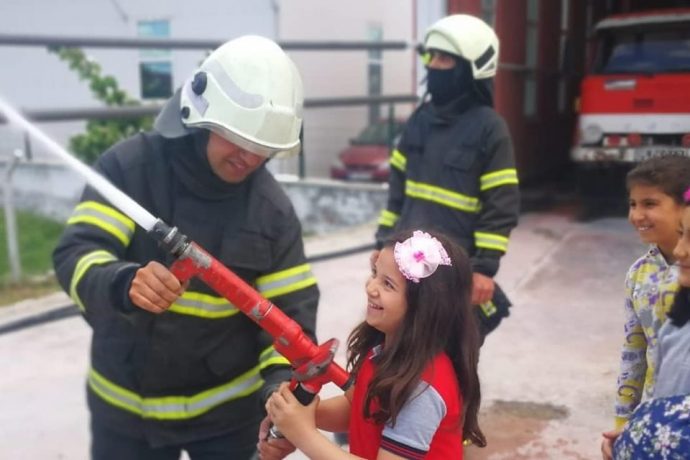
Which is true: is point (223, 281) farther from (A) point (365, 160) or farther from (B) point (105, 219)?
(A) point (365, 160)

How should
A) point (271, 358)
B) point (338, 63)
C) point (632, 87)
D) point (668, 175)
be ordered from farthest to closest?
1. point (338, 63)
2. point (632, 87)
3. point (668, 175)
4. point (271, 358)

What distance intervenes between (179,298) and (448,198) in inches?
53.8

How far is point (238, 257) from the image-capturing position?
196 centimetres

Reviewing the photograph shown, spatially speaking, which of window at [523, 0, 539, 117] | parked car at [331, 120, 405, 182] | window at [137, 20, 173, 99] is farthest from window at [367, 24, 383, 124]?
window at [523, 0, 539, 117]

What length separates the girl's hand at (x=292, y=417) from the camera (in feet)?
5.49

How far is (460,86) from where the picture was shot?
3.05 metres

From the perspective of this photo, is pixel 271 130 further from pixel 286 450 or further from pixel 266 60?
pixel 286 450

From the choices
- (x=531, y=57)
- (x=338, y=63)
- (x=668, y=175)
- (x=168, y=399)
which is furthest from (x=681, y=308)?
(x=338, y=63)

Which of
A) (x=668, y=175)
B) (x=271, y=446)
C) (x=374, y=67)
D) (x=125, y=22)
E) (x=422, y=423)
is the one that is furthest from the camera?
(x=374, y=67)

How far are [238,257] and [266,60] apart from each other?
0.47 m

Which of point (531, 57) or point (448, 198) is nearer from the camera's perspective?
point (448, 198)

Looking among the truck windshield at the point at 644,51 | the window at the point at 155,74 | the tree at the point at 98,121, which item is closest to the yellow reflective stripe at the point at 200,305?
the tree at the point at 98,121

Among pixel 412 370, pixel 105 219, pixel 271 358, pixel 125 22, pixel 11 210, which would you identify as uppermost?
pixel 125 22

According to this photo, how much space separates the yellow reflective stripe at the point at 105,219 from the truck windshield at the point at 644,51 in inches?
269
